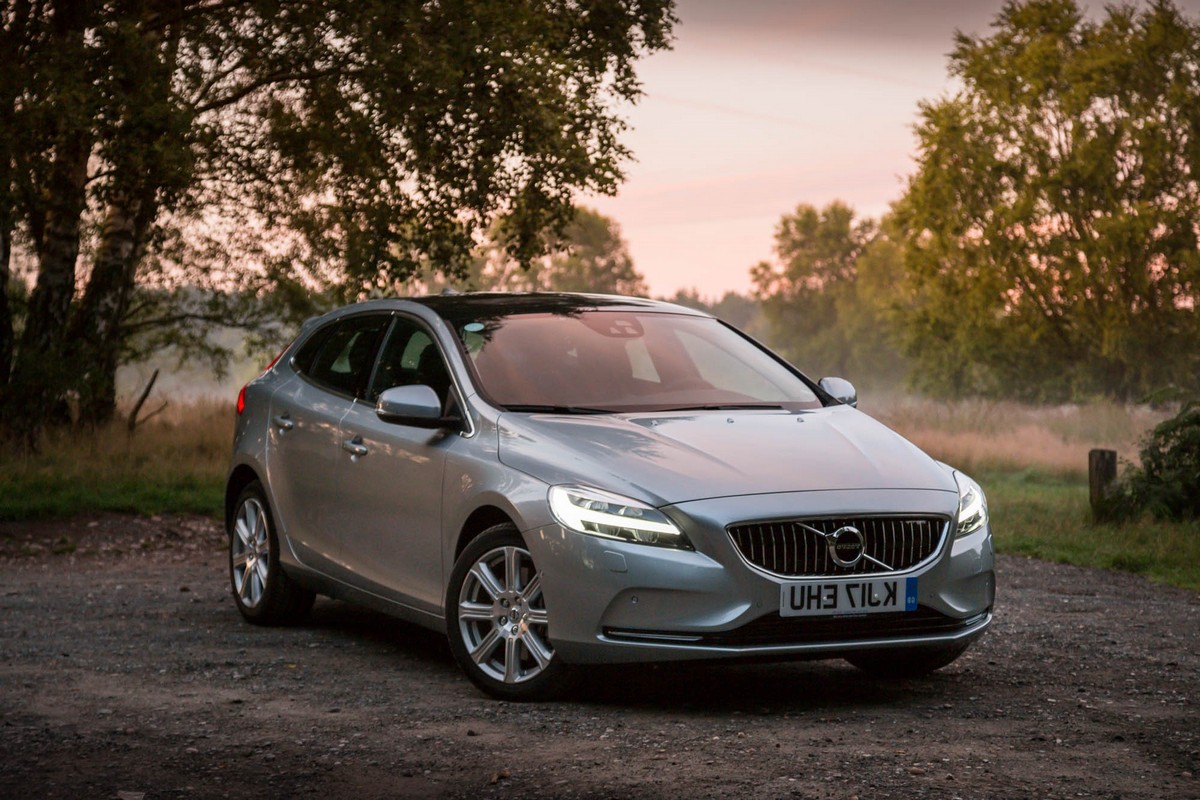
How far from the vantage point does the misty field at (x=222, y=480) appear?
42.9ft

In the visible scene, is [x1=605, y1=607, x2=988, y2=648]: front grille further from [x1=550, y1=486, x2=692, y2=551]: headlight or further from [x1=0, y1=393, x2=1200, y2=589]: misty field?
[x1=0, y1=393, x2=1200, y2=589]: misty field

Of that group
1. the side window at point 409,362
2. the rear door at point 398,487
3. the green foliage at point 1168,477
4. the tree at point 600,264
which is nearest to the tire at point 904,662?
the rear door at point 398,487

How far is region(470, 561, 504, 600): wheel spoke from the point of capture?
6609mm

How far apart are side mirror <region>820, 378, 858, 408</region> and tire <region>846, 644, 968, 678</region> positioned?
1.27 m

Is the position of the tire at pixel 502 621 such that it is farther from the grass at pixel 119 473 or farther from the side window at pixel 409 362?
the grass at pixel 119 473

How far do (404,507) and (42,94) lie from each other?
9.16 meters

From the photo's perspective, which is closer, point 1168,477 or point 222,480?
point 1168,477

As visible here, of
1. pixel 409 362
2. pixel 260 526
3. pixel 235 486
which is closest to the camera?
pixel 409 362

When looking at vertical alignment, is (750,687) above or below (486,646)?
below

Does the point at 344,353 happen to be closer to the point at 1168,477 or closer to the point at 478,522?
the point at 478,522

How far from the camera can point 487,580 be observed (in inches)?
261

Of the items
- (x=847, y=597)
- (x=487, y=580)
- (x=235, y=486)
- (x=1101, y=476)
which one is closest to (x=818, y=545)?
(x=847, y=597)

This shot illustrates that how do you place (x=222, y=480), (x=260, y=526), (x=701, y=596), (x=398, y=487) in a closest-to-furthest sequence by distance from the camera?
(x=701, y=596)
(x=398, y=487)
(x=260, y=526)
(x=222, y=480)

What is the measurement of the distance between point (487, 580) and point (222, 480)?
10.8 metres
